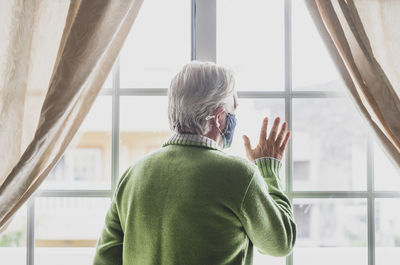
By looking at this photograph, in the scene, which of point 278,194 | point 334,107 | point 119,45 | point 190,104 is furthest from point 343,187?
point 119,45

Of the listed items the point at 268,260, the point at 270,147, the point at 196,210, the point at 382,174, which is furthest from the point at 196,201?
the point at 382,174

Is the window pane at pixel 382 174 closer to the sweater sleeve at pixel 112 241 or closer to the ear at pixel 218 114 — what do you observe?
the ear at pixel 218 114

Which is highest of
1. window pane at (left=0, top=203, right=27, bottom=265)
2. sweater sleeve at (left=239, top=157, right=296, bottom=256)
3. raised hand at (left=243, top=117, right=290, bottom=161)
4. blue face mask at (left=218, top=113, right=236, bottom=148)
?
blue face mask at (left=218, top=113, right=236, bottom=148)

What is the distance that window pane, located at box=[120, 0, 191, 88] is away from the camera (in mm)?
1720

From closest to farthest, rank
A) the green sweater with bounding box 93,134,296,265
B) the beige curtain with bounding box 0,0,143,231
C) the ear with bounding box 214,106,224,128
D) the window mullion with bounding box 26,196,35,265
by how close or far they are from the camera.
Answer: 1. the green sweater with bounding box 93,134,296,265
2. the ear with bounding box 214,106,224,128
3. the beige curtain with bounding box 0,0,143,231
4. the window mullion with bounding box 26,196,35,265

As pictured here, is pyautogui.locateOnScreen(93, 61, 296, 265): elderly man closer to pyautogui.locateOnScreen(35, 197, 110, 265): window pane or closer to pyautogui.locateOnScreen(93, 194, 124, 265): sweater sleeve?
pyautogui.locateOnScreen(93, 194, 124, 265): sweater sleeve

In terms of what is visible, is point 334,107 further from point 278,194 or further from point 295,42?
point 278,194

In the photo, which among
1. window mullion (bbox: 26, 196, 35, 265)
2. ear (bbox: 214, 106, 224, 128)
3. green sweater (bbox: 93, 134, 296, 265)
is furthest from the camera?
window mullion (bbox: 26, 196, 35, 265)

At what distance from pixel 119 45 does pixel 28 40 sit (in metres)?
0.33

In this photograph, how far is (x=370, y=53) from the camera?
1412mm

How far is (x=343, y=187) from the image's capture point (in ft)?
5.56

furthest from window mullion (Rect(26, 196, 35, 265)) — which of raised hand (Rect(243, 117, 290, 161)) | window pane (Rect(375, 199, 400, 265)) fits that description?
window pane (Rect(375, 199, 400, 265))

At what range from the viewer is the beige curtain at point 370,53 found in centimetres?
140

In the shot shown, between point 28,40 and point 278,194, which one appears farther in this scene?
point 28,40
